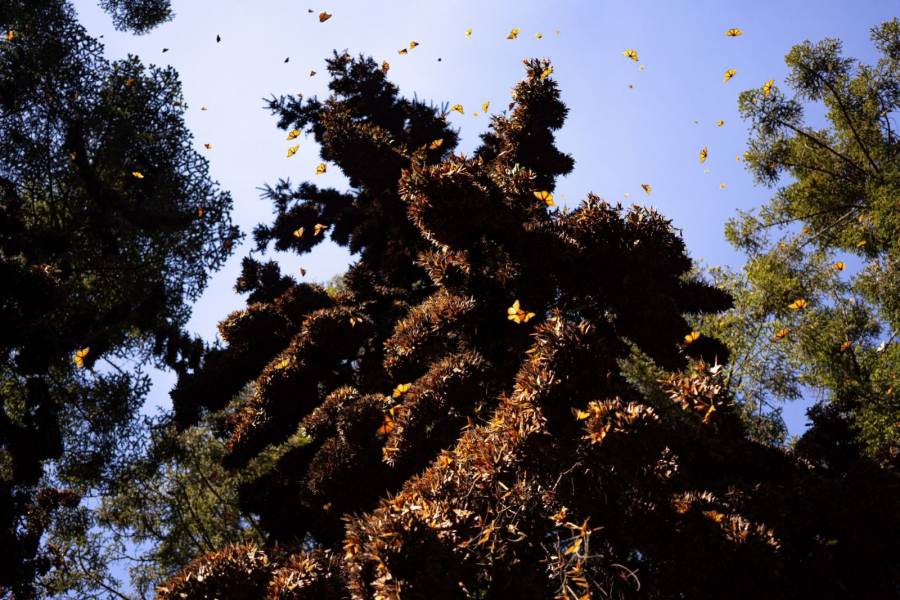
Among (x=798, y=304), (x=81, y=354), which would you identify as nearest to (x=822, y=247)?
(x=798, y=304)

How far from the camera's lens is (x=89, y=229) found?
12734 mm

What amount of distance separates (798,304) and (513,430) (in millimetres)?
12178

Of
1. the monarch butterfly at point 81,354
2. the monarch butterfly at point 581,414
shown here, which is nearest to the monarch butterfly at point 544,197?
the monarch butterfly at point 581,414

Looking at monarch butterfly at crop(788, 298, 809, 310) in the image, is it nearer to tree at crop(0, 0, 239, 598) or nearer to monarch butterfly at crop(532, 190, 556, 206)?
monarch butterfly at crop(532, 190, 556, 206)

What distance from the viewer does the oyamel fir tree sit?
4.27 metres

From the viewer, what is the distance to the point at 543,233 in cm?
→ 686

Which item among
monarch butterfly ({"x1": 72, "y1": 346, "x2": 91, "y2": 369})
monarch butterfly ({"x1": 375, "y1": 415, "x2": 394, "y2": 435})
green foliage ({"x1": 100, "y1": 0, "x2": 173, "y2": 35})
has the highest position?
green foliage ({"x1": 100, "y1": 0, "x2": 173, "y2": 35})

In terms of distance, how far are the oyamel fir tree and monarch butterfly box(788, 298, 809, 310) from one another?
7562mm

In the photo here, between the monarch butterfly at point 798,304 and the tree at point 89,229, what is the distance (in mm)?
14453

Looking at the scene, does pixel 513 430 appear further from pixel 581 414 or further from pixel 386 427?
pixel 386 427

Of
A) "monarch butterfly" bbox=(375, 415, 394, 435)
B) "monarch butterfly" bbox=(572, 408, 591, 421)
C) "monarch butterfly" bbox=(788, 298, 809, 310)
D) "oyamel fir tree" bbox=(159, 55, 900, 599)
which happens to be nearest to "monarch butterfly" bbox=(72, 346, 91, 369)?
"oyamel fir tree" bbox=(159, 55, 900, 599)

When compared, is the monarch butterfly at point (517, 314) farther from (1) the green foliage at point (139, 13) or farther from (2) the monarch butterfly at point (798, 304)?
(1) the green foliage at point (139, 13)

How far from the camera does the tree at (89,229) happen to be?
38.1 ft

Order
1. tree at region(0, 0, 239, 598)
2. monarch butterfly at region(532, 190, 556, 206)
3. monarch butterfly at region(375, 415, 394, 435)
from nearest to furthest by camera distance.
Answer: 1. monarch butterfly at region(375, 415, 394, 435)
2. monarch butterfly at region(532, 190, 556, 206)
3. tree at region(0, 0, 239, 598)
